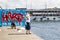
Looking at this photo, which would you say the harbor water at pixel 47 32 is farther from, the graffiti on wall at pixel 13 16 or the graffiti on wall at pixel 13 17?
the graffiti on wall at pixel 13 16

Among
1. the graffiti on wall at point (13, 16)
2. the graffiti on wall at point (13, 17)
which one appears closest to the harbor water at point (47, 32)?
the graffiti on wall at point (13, 17)

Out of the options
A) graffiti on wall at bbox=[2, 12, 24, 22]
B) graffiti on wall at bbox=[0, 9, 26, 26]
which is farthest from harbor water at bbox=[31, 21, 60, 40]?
graffiti on wall at bbox=[2, 12, 24, 22]

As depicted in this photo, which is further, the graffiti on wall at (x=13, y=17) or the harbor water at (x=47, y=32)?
the graffiti on wall at (x=13, y=17)

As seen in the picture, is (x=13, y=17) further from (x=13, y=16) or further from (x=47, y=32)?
(x=47, y=32)

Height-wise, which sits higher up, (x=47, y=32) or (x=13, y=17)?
(x=13, y=17)

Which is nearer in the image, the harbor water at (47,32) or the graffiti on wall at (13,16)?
the harbor water at (47,32)

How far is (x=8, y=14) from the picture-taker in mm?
41438

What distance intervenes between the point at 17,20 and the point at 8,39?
17.6 meters

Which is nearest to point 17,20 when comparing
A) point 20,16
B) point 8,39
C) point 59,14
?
point 20,16

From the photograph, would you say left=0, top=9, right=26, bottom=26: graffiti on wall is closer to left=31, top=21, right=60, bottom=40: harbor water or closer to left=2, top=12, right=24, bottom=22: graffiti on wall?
left=2, top=12, right=24, bottom=22: graffiti on wall

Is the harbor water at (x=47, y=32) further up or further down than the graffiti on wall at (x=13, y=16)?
further down

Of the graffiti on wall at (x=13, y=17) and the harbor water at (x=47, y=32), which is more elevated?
the graffiti on wall at (x=13, y=17)

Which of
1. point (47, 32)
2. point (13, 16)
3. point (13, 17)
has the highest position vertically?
point (13, 16)

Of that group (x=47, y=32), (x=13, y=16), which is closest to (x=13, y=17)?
(x=13, y=16)
